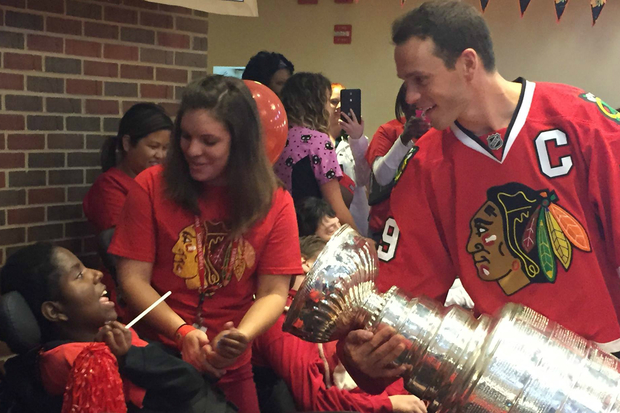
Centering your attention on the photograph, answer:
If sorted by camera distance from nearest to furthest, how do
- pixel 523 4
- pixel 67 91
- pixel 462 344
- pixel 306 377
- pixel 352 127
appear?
pixel 462 344 < pixel 306 377 < pixel 67 91 < pixel 352 127 < pixel 523 4

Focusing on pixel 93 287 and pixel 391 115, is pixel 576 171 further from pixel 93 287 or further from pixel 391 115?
pixel 391 115

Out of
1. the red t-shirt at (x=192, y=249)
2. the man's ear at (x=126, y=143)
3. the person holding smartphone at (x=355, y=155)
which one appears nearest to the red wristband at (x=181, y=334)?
the red t-shirt at (x=192, y=249)

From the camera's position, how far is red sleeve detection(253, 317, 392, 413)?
207 centimetres

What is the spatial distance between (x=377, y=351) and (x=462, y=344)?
16 centimetres

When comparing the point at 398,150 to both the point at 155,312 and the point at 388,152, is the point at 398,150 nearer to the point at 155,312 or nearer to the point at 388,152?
the point at 388,152

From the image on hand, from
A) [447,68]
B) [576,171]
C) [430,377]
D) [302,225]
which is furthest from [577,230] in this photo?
[302,225]

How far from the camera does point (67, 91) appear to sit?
288 centimetres

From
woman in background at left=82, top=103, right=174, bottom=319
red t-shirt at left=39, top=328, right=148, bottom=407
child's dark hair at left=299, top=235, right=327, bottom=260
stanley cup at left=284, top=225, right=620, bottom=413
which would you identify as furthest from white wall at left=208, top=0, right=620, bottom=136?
stanley cup at left=284, top=225, right=620, bottom=413

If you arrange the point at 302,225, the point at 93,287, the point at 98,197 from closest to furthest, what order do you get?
1. the point at 93,287
2. the point at 98,197
3. the point at 302,225

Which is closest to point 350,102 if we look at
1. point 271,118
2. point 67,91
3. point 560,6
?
point 271,118

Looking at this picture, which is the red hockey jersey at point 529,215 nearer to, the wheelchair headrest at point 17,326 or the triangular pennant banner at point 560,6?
the wheelchair headrest at point 17,326

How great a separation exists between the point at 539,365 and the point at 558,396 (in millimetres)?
47

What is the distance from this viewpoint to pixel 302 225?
3092 millimetres

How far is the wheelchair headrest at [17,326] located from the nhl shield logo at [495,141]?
1249 millimetres
